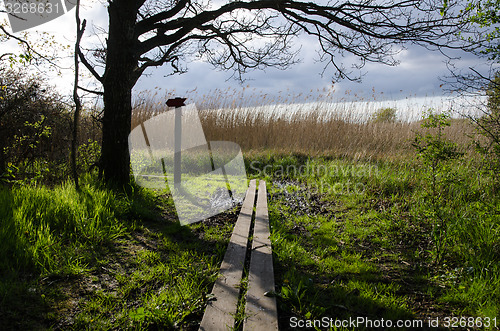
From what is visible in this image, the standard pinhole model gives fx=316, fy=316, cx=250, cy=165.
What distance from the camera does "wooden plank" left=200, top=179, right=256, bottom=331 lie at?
6.53 feet

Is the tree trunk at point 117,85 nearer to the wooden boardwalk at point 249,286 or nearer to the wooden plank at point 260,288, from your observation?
the wooden boardwalk at point 249,286

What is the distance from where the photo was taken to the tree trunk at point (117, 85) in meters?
4.75

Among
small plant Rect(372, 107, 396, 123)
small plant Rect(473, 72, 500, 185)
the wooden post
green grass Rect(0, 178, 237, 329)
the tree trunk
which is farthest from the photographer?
small plant Rect(372, 107, 396, 123)

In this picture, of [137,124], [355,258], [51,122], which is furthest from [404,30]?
[137,124]

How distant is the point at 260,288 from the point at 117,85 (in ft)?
12.5

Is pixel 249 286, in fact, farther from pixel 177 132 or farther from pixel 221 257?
pixel 177 132

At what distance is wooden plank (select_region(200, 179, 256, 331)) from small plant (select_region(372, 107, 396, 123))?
762 centimetres

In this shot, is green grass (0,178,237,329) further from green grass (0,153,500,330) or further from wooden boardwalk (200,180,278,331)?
wooden boardwalk (200,180,278,331)

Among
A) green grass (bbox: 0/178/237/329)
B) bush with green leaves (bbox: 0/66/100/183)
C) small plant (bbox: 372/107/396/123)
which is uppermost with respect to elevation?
small plant (bbox: 372/107/396/123)

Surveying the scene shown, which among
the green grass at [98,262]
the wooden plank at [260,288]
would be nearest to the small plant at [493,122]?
the wooden plank at [260,288]

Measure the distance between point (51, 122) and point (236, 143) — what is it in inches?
206

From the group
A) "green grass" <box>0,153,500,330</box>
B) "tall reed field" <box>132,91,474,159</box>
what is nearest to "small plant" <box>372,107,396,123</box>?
"tall reed field" <box>132,91,474,159</box>

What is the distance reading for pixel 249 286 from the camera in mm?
2412

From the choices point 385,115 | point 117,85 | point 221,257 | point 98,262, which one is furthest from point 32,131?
point 385,115
